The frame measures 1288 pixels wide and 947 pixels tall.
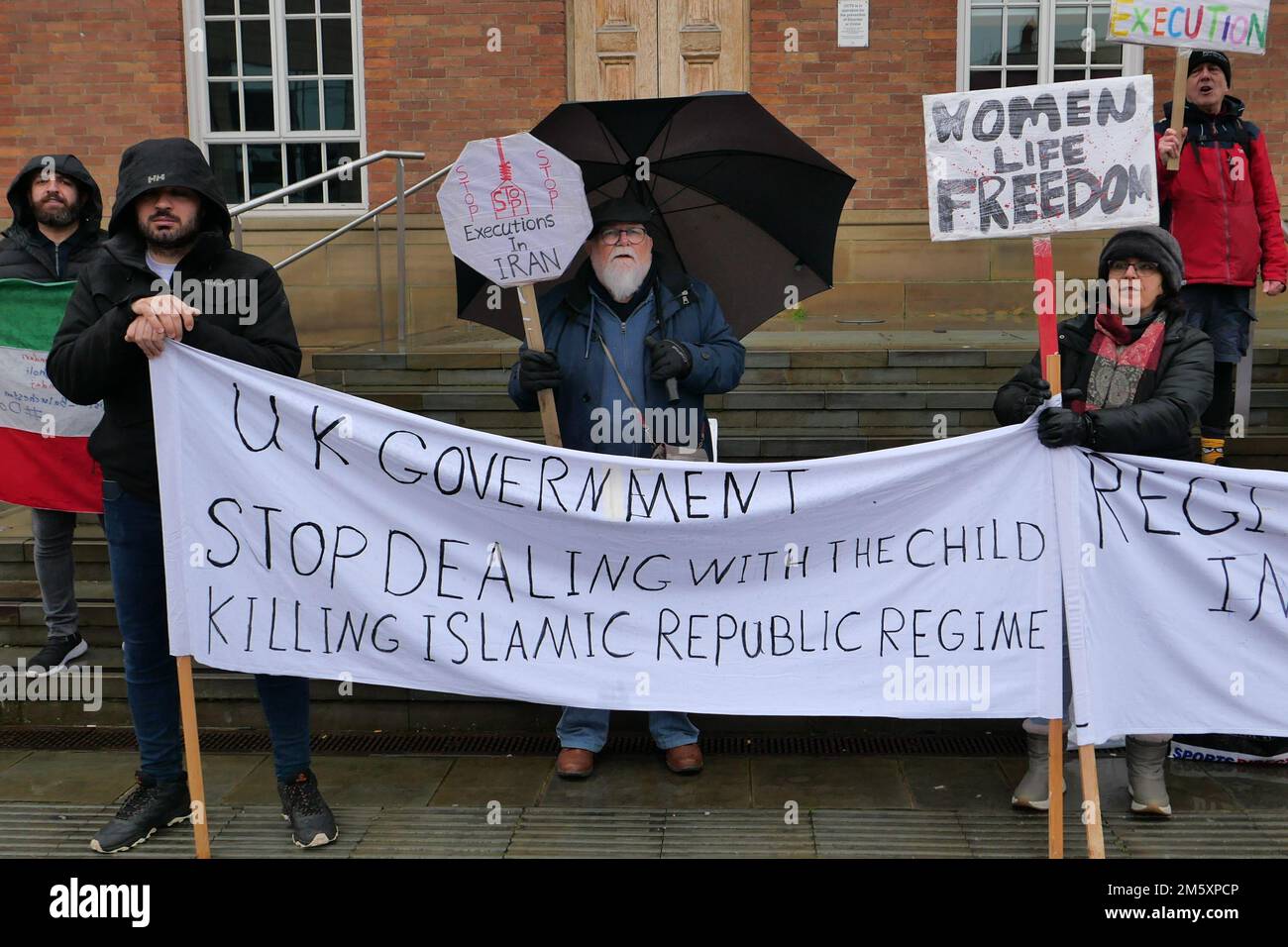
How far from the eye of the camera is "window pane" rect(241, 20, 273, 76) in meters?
10.8

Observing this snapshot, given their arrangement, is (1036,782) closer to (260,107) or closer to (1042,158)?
(1042,158)

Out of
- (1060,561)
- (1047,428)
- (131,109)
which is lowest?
(1060,561)

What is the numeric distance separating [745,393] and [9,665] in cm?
383

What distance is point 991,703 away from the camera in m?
4.07

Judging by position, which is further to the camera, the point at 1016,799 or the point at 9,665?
the point at 9,665

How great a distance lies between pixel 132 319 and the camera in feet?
13.4

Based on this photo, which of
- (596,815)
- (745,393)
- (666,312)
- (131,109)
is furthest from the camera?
(131,109)

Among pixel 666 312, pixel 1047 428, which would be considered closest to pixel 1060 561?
pixel 1047 428

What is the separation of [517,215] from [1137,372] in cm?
214

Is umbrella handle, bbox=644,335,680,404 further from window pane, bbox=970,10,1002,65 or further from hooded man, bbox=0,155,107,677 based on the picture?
window pane, bbox=970,10,1002,65

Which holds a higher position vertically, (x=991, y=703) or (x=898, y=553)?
(x=898, y=553)

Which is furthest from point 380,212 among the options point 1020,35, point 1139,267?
point 1139,267

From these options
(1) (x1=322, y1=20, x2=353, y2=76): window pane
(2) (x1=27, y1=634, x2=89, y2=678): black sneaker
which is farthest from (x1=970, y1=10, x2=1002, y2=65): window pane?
(2) (x1=27, y1=634, x2=89, y2=678): black sneaker

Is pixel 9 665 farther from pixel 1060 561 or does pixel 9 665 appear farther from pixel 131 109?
pixel 131 109
